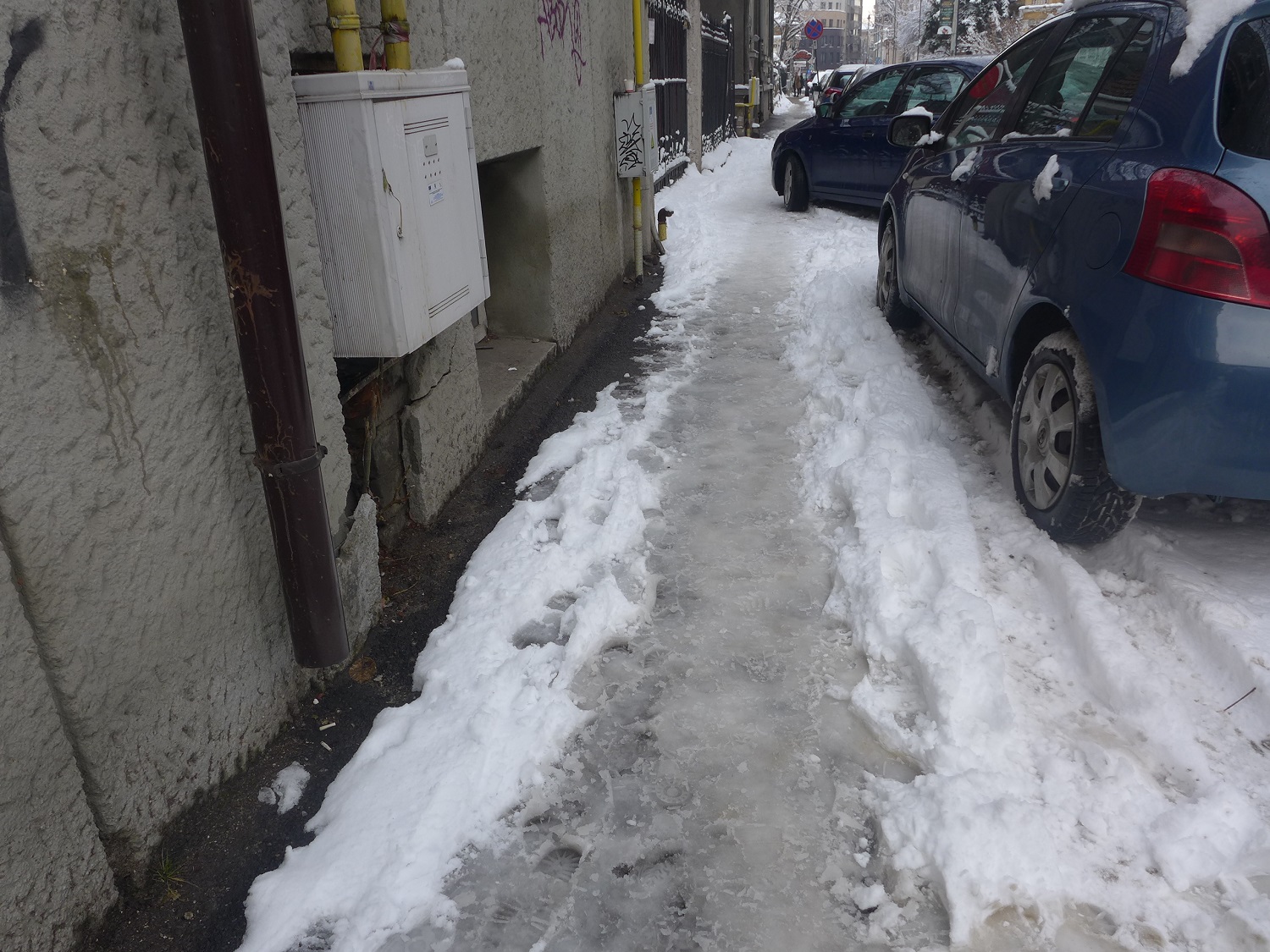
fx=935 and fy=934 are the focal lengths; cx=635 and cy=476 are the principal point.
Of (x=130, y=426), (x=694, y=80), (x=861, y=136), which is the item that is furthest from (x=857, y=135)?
(x=130, y=426)

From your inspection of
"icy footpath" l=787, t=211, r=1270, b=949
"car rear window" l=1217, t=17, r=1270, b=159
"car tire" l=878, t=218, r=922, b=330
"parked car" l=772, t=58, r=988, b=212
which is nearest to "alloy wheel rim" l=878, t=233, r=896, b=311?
"car tire" l=878, t=218, r=922, b=330

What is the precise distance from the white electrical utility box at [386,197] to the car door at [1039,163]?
2.10 metres

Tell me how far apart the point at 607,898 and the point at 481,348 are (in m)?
3.94

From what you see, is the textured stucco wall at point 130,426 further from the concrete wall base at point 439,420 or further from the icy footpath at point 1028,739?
the icy footpath at point 1028,739

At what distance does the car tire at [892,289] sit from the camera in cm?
599

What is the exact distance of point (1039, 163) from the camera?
3520mm

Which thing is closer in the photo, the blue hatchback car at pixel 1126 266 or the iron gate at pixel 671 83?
the blue hatchback car at pixel 1126 266

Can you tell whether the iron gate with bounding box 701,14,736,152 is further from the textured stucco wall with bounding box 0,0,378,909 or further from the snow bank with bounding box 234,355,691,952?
the textured stucco wall with bounding box 0,0,378,909

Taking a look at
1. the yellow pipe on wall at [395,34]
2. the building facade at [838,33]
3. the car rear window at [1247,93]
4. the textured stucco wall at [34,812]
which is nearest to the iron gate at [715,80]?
the yellow pipe on wall at [395,34]

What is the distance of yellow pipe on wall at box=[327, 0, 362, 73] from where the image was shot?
2732 millimetres

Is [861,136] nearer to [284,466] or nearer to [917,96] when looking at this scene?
[917,96]

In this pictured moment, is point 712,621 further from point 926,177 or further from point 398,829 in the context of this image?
point 926,177

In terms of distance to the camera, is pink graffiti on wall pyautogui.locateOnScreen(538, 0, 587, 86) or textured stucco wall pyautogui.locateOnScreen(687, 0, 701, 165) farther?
textured stucco wall pyautogui.locateOnScreen(687, 0, 701, 165)

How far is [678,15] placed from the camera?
39.1 feet
